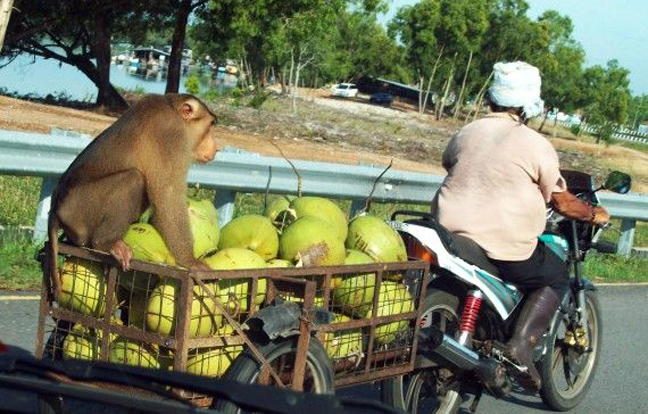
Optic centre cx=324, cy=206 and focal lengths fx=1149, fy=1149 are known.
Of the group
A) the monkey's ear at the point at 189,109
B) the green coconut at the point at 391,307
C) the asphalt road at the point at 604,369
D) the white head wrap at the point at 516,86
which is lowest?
the asphalt road at the point at 604,369

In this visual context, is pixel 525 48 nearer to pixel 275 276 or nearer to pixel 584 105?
pixel 584 105

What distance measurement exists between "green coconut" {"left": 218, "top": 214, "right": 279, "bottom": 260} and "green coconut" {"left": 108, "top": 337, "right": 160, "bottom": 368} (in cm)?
74

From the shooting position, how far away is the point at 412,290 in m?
5.09

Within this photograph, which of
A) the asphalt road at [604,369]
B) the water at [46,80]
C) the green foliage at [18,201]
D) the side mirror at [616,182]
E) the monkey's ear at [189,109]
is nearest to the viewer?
the monkey's ear at [189,109]

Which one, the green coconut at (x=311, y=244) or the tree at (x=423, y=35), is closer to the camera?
the green coconut at (x=311, y=244)

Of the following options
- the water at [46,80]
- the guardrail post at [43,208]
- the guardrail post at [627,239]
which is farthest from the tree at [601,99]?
the guardrail post at [43,208]

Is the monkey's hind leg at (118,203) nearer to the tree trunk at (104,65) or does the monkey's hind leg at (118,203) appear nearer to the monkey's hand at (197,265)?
the monkey's hand at (197,265)

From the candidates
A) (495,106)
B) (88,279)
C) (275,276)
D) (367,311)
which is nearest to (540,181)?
(495,106)

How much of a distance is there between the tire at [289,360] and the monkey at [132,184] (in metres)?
0.48

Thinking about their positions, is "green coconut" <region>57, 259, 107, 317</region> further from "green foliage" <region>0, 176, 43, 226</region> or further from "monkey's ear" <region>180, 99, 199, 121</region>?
"green foliage" <region>0, 176, 43, 226</region>

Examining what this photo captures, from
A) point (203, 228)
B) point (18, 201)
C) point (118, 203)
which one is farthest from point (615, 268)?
point (118, 203)

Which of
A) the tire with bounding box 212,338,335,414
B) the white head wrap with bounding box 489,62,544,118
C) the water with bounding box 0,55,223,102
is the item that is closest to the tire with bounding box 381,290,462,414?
the white head wrap with bounding box 489,62,544,118

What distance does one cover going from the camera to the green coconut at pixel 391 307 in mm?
4852

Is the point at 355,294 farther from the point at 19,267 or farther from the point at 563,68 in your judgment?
the point at 563,68
